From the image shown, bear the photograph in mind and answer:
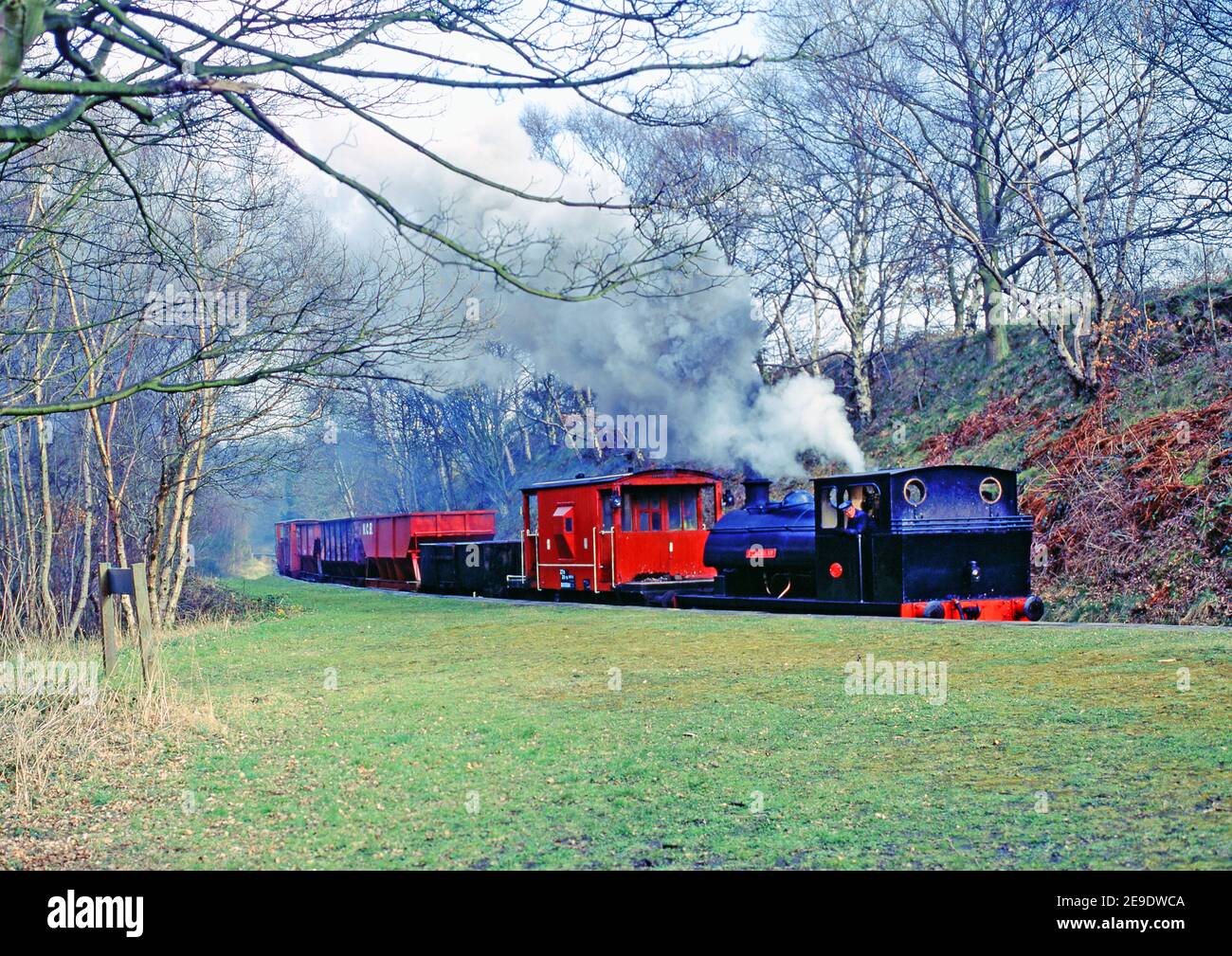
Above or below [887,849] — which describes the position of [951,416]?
above

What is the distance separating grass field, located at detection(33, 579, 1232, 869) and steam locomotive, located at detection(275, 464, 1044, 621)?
238 cm

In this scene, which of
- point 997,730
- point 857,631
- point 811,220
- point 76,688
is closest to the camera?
point 997,730

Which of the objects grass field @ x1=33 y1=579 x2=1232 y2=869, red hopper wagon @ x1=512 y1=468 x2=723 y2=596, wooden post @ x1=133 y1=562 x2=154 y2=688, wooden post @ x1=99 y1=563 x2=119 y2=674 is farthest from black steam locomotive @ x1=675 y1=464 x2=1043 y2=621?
wooden post @ x1=99 y1=563 x2=119 y2=674

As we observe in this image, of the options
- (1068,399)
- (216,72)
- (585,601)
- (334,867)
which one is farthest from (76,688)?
(1068,399)

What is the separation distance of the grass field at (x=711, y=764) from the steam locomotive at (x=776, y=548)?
238 cm

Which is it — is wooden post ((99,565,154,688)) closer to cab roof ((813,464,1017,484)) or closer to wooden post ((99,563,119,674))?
wooden post ((99,563,119,674))

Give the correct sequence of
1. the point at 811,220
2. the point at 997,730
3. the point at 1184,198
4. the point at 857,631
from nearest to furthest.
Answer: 1. the point at 997,730
2. the point at 857,631
3. the point at 1184,198
4. the point at 811,220

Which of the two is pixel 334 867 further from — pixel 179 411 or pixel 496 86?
pixel 179 411

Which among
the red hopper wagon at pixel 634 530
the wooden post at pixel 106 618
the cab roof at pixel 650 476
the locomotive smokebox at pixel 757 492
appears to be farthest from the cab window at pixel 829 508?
the wooden post at pixel 106 618

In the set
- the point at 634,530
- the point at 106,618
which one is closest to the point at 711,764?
the point at 106,618

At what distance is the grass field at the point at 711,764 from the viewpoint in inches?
224

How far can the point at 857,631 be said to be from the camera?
14.6 metres

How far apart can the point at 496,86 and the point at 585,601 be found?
57.4 ft

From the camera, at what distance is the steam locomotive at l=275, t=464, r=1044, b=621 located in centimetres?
1559
